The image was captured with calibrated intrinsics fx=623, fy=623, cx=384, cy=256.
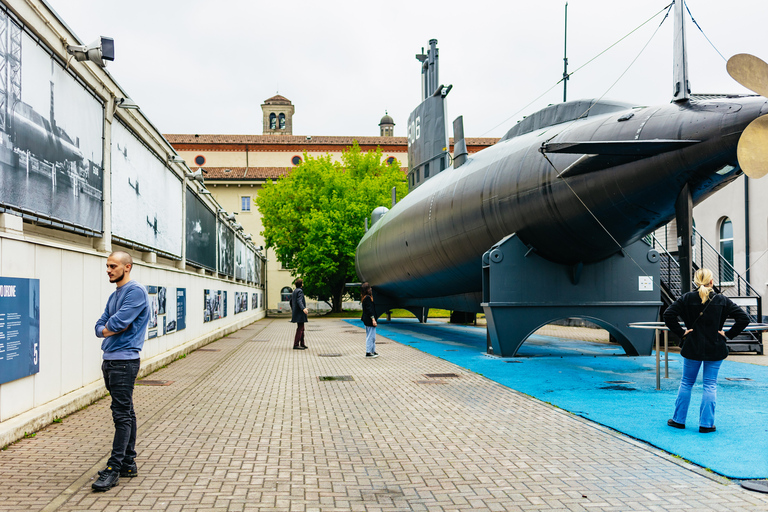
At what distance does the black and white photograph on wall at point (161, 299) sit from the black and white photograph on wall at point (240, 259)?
14.0m

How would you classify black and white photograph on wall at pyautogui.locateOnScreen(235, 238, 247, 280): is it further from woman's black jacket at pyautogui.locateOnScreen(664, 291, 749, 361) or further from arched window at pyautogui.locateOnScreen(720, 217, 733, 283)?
woman's black jacket at pyautogui.locateOnScreen(664, 291, 749, 361)

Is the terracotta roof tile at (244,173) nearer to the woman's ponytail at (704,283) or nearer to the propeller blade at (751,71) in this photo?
the woman's ponytail at (704,283)

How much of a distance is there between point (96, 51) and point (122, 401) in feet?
17.4

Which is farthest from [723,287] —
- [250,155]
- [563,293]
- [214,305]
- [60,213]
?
[250,155]

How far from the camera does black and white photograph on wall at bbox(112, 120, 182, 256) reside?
10.1 meters

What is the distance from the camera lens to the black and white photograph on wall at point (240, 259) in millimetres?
26897

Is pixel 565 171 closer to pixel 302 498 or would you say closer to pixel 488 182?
pixel 488 182

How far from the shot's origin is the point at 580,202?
10.7 metres

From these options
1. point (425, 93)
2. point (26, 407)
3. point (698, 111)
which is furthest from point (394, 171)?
point (26, 407)

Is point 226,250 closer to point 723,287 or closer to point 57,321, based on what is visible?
point 57,321

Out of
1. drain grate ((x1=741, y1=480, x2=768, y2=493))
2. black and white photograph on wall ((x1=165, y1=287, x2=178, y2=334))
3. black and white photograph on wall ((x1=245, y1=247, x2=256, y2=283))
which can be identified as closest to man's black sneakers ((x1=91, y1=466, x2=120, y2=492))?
drain grate ((x1=741, y1=480, x2=768, y2=493))

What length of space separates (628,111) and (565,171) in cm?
148

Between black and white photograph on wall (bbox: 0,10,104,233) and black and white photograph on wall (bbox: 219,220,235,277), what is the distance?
13.1m

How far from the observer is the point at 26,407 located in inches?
256
